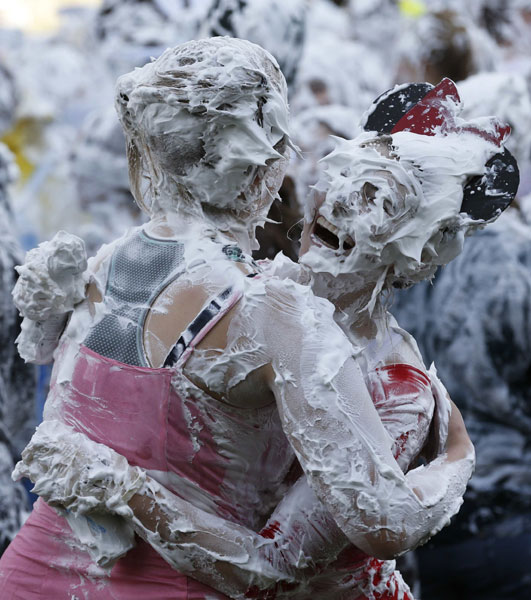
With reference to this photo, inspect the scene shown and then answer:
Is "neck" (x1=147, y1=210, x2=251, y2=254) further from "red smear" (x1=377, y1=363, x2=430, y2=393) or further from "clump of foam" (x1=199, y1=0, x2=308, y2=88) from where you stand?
"clump of foam" (x1=199, y1=0, x2=308, y2=88)

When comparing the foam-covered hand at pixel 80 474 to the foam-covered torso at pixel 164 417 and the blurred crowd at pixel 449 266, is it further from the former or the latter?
the blurred crowd at pixel 449 266

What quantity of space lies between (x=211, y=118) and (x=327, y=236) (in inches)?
11.8

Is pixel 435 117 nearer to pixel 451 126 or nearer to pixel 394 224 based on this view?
pixel 451 126

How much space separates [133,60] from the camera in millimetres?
7352

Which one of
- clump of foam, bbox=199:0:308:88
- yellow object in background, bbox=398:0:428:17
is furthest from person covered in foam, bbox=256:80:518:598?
yellow object in background, bbox=398:0:428:17

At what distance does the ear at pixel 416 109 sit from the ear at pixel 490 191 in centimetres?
13

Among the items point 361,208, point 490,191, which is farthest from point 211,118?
point 490,191

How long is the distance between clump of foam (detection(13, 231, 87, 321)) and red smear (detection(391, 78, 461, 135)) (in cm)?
65

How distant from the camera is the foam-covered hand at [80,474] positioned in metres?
1.67

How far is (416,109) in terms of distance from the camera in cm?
189

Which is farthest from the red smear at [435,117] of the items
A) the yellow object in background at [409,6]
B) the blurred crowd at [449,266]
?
the yellow object in background at [409,6]

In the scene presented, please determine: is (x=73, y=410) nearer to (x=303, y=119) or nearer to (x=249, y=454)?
(x=249, y=454)

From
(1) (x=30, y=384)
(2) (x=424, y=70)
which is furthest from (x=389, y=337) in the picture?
(2) (x=424, y=70)

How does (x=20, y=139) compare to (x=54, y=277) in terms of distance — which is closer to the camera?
(x=54, y=277)
